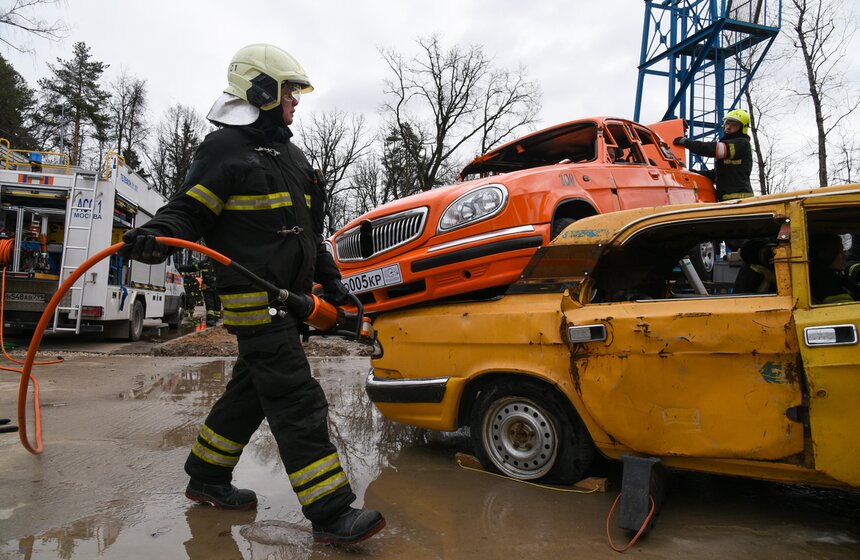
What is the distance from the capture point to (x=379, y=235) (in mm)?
4453

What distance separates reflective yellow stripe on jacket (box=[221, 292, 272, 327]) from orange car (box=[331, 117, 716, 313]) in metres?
1.58

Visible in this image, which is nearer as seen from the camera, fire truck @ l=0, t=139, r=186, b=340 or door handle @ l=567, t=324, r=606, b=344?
door handle @ l=567, t=324, r=606, b=344

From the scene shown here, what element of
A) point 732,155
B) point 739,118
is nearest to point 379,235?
point 732,155

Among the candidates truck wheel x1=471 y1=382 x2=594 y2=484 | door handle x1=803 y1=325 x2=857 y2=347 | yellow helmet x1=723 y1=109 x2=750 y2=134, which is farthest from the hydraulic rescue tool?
yellow helmet x1=723 y1=109 x2=750 y2=134

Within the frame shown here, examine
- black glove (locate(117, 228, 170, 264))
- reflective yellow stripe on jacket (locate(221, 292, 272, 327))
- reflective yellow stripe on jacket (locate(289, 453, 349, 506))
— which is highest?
black glove (locate(117, 228, 170, 264))

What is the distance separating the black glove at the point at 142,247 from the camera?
2271 mm

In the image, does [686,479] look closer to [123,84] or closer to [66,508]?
[66,508]

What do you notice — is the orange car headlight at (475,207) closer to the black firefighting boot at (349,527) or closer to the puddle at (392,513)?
the puddle at (392,513)

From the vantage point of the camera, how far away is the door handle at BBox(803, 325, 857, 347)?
2.39 meters

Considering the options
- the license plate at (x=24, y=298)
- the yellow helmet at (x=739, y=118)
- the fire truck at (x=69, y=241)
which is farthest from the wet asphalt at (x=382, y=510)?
the license plate at (x=24, y=298)

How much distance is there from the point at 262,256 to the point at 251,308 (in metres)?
0.24

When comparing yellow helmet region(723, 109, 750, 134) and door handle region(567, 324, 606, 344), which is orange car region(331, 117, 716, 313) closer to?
door handle region(567, 324, 606, 344)

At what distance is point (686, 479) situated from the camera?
357cm

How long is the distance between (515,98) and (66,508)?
1185 inches
